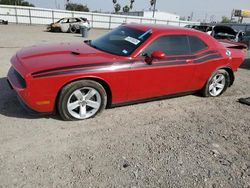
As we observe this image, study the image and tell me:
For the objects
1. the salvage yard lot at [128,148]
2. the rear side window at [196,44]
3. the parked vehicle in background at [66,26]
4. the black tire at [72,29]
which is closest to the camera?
the salvage yard lot at [128,148]

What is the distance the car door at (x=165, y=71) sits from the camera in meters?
3.91

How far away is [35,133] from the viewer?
127 inches

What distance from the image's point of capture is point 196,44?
15.2 ft

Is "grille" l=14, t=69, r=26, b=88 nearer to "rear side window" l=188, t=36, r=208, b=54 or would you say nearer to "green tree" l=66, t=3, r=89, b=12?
"rear side window" l=188, t=36, r=208, b=54

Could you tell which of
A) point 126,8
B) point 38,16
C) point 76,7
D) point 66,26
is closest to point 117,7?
point 126,8

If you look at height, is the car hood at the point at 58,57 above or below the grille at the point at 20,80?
above

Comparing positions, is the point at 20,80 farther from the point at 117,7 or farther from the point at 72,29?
the point at 117,7

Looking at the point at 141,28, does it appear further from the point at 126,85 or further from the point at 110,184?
the point at 110,184

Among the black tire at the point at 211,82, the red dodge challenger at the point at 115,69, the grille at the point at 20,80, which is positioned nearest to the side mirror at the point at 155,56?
the red dodge challenger at the point at 115,69

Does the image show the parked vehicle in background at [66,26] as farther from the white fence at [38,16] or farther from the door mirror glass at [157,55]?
the door mirror glass at [157,55]

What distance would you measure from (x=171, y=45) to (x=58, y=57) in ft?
6.92

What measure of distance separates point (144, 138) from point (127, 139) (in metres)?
0.27

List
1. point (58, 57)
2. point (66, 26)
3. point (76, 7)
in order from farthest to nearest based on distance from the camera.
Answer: point (76, 7)
point (66, 26)
point (58, 57)

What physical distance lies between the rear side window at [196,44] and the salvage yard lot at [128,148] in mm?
1248
